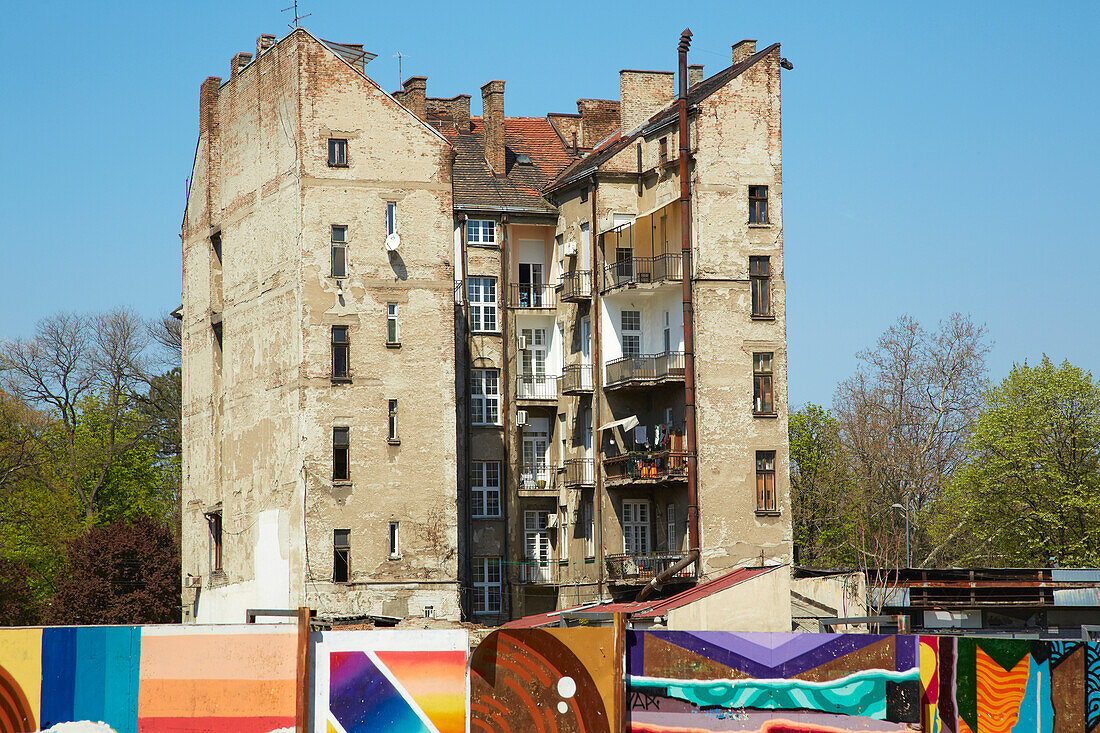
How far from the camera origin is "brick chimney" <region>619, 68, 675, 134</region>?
61.1 m

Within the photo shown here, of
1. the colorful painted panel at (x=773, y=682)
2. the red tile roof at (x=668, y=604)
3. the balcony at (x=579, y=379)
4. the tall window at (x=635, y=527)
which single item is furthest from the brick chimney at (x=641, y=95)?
the colorful painted panel at (x=773, y=682)

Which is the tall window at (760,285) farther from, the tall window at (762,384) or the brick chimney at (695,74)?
the brick chimney at (695,74)

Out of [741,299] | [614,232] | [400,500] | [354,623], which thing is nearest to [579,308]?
[614,232]

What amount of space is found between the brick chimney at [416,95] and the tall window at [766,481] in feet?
71.2

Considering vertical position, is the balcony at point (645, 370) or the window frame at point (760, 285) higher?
the window frame at point (760, 285)

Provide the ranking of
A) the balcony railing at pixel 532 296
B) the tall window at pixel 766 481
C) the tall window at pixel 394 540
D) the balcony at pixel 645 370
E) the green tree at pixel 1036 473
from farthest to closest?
1. the green tree at pixel 1036 473
2. the balcony railing at pixel 532 296
3. the balcony at pixel 645 370
4. the tall window at pixel 766 481
5. the tall window at pixel 394 540

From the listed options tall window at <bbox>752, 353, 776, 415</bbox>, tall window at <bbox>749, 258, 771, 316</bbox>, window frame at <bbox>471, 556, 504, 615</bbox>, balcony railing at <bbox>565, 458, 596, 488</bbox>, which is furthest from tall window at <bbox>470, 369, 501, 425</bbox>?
tall window at <bbox>749, 258, 771, 316</bbox>

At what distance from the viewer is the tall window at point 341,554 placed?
164 ft

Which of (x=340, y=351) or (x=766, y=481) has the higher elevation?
(x=340, y=351)

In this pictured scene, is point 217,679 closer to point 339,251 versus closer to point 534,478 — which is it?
point 339,251

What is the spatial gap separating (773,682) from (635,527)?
31438mm

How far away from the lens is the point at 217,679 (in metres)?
24.7

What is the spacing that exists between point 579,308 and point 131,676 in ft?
115

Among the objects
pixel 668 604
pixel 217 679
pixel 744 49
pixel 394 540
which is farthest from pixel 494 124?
pixel 217 679
